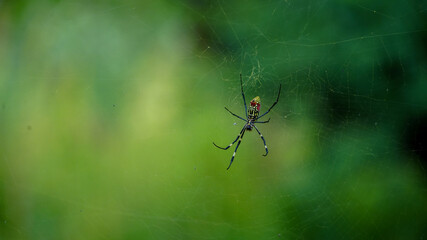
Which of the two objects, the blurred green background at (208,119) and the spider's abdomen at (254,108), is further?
the blurred green background at (208,119)

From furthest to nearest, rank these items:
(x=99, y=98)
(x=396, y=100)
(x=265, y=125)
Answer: (x=99, y=98)
(x=265, y=125)
(x=396, y=100)

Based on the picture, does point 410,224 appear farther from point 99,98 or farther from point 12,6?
point 12,6

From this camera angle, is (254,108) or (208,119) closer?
(254,108)

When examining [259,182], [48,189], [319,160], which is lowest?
[48,189]

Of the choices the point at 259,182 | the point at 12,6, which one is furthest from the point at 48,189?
the point at 259,182

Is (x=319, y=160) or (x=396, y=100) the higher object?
(x=396, y=100)

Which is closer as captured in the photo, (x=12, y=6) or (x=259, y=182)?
(x=259, y=182)

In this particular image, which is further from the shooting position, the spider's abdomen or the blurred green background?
the blurred green background

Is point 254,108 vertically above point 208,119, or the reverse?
point 254,108
